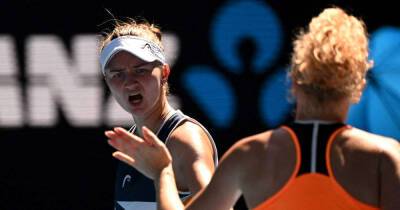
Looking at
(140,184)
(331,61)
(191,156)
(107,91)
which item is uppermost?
(331,61)

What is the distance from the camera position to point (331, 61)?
7.07 feet

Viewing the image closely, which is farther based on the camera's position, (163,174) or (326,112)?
(163,174)

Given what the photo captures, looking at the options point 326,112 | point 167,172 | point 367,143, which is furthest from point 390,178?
point 167,172

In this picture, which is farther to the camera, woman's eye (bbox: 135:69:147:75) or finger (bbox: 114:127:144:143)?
woman's eye (bbox: 135:69:147:75)

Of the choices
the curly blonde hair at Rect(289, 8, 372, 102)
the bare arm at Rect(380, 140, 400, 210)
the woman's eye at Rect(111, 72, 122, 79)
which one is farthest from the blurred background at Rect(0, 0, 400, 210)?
the bare arm at Rect(380, 140, 400, 210)

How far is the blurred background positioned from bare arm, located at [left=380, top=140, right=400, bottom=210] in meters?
3.11

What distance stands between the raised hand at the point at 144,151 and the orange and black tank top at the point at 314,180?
0.33m

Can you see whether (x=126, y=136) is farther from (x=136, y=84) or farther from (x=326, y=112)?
(x=136, y=84)

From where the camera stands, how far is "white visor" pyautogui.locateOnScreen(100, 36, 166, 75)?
3.08 meters

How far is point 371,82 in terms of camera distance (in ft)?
17.3

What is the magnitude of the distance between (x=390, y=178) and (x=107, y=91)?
3.32 meters

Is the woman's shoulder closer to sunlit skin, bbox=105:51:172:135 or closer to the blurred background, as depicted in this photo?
sunlit skin, bbox=105:51:172:135

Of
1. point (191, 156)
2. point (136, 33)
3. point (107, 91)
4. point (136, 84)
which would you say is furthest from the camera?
point (107, 91)

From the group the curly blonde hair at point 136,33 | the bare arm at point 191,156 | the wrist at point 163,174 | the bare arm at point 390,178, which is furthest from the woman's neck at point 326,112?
the curly blonde hair at point 136,33
